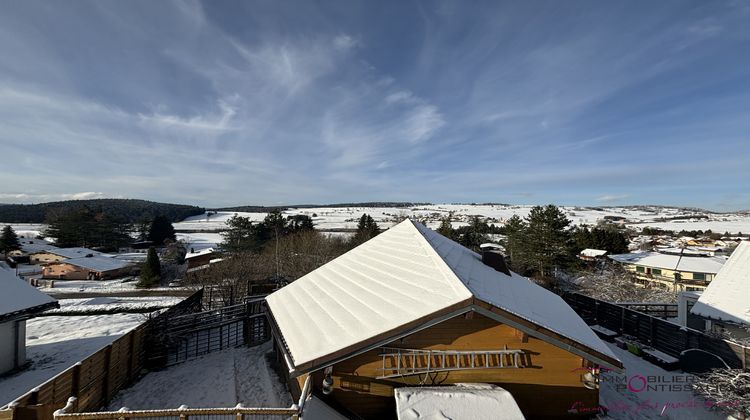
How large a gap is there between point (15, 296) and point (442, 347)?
15.2 m

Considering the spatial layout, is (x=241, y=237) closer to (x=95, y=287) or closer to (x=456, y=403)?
(x=95, y=287)

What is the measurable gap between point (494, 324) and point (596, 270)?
37.0m

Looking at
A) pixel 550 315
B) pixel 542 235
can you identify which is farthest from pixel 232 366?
pixel 542 235

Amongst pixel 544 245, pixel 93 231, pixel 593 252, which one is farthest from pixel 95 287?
pixel 593 252

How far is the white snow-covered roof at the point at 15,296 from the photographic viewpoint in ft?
36.1

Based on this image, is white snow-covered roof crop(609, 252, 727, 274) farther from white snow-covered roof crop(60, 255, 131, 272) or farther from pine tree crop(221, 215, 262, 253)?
white snow-covered roof crop(60, 255, 131, 272)

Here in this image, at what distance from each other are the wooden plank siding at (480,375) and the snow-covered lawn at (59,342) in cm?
1021

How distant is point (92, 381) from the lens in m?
7.91

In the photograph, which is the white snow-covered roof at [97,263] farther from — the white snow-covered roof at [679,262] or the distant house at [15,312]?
the white snow-covered roof at [679,262]

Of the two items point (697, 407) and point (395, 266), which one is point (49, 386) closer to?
point (395, 266)

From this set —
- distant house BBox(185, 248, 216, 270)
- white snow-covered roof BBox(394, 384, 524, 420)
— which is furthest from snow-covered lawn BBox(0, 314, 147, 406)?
distant house BBox(185, 248, 216, 270)

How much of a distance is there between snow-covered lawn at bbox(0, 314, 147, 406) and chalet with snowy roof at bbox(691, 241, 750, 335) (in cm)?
2401

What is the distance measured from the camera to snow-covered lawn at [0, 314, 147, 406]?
10.4 m

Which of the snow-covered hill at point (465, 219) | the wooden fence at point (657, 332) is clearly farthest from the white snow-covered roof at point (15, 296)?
the snow-covered hill at point (465, 219)
